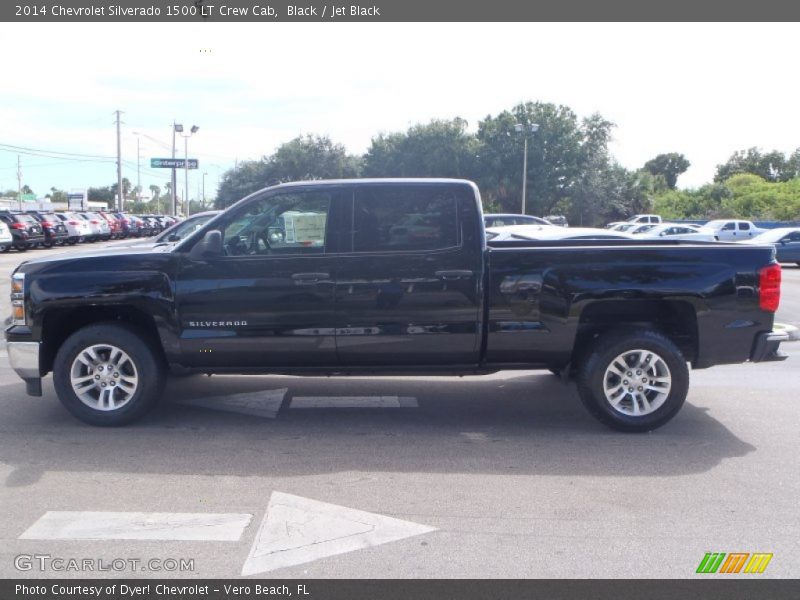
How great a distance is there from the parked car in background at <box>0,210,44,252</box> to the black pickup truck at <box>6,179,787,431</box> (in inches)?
1070

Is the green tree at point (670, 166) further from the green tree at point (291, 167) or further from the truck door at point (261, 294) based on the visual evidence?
the truck door at point (261, 294)

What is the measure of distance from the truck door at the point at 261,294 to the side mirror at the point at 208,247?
0.05 meters

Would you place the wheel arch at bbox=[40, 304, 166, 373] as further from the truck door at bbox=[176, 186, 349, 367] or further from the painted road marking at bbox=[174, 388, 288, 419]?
the painted road marking at bbox=[174, 388, 288, 419]

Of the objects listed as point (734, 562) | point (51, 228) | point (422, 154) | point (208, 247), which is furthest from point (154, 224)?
point (734, 562)

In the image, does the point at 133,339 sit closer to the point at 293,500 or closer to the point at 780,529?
the point at 293,500

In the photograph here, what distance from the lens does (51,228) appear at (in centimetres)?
3425

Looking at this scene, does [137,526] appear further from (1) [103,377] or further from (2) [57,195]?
(2) [57,195]

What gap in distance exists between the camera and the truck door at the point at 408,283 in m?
6.48

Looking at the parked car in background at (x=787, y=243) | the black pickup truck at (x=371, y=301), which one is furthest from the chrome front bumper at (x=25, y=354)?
the parked car in background at (x=787, y=243)

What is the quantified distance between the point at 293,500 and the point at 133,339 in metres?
2.33

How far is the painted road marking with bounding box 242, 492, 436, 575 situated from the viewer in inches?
168

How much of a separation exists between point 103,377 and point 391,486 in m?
2.78

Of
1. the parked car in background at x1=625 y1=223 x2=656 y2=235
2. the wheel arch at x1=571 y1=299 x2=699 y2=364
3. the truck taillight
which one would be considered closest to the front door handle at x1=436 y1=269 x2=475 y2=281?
the wheel arch at x1=571 y1=299 x2=699 y2=364
